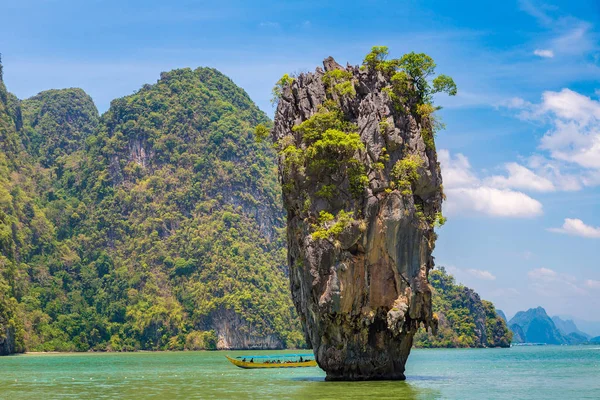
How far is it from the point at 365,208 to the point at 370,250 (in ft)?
5.67

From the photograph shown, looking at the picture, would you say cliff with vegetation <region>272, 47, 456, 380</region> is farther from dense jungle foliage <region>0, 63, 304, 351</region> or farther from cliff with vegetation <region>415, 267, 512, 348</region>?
cliff with vegetation <region>415, 267, 512, 348</region>

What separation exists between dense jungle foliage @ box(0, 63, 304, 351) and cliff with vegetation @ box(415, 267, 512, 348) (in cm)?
2280

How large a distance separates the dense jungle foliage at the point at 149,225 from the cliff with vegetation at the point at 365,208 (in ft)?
244

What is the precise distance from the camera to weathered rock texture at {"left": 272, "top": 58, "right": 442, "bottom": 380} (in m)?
33.1

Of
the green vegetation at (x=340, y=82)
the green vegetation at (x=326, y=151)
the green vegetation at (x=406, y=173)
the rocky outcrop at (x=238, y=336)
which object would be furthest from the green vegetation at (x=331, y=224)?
the rocky outcrop at (x=238, y=336)

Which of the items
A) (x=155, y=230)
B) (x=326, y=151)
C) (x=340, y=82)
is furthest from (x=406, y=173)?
(x=155, y=230)

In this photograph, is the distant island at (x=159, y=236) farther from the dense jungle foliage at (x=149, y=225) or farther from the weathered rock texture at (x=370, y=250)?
the weathered rock texture at (x=370, y=250)

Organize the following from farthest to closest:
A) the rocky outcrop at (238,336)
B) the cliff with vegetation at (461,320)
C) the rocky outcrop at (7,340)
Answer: the cliff with vegetation at (461,320) < the rocky outcrop at (238,336) < the rocky outcrop at (7,340)

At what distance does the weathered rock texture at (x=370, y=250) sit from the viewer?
33094 mm

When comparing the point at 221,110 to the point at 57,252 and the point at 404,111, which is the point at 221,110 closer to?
the point at 57,252

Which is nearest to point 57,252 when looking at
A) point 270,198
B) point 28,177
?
point 28,177

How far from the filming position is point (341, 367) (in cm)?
3419

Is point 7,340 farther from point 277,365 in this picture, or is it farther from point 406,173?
point 406,173

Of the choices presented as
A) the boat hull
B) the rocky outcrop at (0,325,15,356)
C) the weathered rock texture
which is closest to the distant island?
the rocky outcrop at (0,325,15,356)
